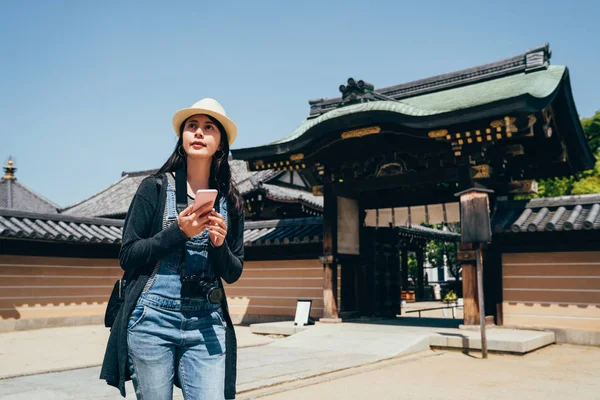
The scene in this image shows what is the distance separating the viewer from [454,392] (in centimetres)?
627

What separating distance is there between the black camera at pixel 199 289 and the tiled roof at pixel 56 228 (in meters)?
11.2

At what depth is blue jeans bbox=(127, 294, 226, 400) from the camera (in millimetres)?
2348

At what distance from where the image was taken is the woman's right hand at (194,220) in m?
2.29


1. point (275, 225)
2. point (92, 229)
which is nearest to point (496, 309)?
point (275, 225)

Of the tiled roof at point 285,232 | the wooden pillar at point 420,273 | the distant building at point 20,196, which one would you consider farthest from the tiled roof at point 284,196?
the distant building at point 20,196

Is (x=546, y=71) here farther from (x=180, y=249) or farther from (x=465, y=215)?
(x=180, y=249)

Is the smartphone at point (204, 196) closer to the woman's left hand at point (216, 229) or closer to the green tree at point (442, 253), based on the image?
the woman's left hand at point (216, 229)

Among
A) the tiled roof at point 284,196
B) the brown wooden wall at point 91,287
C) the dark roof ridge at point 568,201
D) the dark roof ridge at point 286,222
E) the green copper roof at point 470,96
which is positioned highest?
the green copper roof at point 470,96

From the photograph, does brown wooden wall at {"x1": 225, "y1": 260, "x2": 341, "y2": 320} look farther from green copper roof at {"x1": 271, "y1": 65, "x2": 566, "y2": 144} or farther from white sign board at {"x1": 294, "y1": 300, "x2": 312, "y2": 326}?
green copper roof at {"x1": 271, "y1": 65, "x2": 566, "y2": 144}

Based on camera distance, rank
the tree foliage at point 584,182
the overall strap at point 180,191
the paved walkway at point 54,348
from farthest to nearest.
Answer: the tree foliage at point 584,182 → the paved walkway at point 54,348 → the overall strap at point 180,191

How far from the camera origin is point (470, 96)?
41.2 feet

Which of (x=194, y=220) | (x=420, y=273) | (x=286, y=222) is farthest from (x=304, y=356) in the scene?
(x=420, y=273)

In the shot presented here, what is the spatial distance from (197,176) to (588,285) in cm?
1017

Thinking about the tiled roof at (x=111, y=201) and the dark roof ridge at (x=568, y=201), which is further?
the tiled roof at (x=111, y=201)
